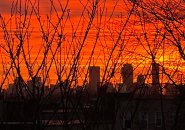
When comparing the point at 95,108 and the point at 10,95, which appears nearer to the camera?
the point at 95,108

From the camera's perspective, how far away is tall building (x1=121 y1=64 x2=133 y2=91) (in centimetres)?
529

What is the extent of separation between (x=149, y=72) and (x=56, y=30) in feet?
3.81

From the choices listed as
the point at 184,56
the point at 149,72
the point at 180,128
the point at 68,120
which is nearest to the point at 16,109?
the point at 68,120

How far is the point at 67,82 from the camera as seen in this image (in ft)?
15.3

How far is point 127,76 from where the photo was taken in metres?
5.31

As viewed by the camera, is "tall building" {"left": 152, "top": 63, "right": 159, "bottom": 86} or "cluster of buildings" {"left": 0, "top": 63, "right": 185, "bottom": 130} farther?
"tall building" {"left": 152, "top": 63, "right": 159, "bottom": 86}

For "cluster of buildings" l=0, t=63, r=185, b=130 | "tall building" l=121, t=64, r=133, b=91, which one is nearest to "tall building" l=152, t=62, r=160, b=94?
"cluster of buildings" l=0, t=63, r=185, b=130

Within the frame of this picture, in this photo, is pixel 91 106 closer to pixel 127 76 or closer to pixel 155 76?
pixel 127 76

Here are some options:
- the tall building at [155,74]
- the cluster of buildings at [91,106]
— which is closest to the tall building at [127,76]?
the cluster of buildings at [91,106]

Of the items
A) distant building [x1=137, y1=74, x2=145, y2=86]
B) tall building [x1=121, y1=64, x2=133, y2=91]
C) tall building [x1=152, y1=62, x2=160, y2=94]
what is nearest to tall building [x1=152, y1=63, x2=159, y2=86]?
tall building [x1=152, y1=62, x2=160, y2=94]

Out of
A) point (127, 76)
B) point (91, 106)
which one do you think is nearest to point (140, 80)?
point (127, 76)

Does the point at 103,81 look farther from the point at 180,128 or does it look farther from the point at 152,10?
the point at 152,10

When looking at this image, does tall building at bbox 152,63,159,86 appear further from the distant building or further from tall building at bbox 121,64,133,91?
tall building at bbox 121,64,133,91

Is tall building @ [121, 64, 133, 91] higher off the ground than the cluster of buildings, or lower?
higher
